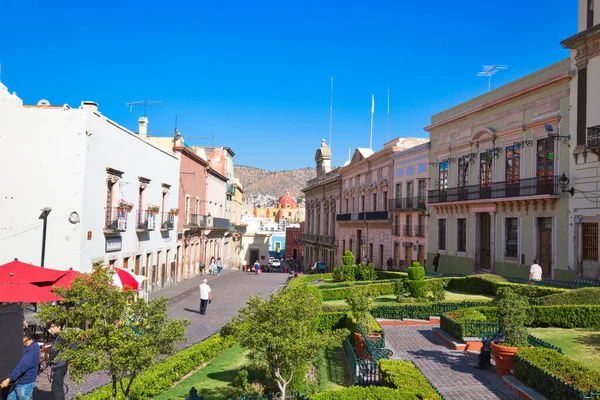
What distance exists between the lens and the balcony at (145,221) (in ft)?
81.0

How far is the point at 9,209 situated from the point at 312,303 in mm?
13903

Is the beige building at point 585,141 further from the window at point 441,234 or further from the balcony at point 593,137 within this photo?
the window at point 441,234

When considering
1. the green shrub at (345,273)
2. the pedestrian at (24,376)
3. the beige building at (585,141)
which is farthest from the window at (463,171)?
the pedestrian at (24,376)

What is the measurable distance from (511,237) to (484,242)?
2.67 metres

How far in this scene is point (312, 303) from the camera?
9492 mm

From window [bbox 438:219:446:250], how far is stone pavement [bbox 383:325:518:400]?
55.7 feet

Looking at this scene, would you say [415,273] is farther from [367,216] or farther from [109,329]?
[367,216]

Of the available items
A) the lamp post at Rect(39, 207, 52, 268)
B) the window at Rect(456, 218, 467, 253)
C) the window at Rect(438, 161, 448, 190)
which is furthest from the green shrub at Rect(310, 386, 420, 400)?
the window at Rect(438, 161, 448, 190)

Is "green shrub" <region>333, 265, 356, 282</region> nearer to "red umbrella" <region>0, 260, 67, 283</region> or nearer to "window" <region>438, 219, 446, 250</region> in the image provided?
"window" <region>438, 219, 446, 250</region>

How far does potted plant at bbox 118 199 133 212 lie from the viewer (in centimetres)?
2178

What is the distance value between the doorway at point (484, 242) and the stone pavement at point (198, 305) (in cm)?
1181

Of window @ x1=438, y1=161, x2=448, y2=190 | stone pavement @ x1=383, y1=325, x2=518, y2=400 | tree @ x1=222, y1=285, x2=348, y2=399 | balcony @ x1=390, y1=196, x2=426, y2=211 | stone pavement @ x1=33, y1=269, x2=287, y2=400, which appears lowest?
stone pavement @ x1=33, y1=269, x2=287, y2=400

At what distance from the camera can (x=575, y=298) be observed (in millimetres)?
14891

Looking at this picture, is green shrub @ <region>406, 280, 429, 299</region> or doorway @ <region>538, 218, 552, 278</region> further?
doorway @ <region>538, 218, 552, 278</region>
